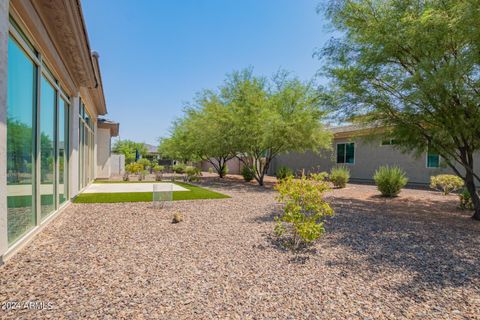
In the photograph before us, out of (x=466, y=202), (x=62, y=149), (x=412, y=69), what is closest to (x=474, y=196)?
(x=466, y=202)

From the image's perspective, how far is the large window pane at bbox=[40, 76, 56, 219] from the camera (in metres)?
4.63

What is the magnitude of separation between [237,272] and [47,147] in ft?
14.0

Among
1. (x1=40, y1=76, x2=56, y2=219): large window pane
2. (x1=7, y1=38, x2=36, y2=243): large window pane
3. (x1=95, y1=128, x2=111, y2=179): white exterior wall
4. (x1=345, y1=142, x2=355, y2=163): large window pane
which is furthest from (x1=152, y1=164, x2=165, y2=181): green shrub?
(x1=345, y1=142, x2=355, y2=163): large window pane

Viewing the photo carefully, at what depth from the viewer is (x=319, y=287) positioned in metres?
2.97

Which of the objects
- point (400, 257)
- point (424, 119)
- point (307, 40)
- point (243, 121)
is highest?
point (307, 40)

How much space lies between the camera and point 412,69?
657 cm

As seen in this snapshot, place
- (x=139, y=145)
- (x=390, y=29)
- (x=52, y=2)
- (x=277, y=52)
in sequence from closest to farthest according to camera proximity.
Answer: (x=52, y=2) < (x=390, y=29) < (x=277, y=52) < (x=139, y=145)

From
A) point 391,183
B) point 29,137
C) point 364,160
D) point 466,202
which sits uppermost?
point 29,137

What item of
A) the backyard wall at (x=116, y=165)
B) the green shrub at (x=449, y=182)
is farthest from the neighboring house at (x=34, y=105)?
the backyard wall at (x=116, y=165)

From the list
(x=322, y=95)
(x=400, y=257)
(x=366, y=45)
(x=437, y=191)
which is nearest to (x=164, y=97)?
(x=322, y=95)

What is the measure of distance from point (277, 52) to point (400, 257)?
448 inches

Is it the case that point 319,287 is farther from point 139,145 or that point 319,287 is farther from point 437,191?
point 139,145

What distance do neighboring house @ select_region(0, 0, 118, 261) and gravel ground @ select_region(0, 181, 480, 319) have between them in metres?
0.52

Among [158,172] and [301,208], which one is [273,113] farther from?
[158,172]
